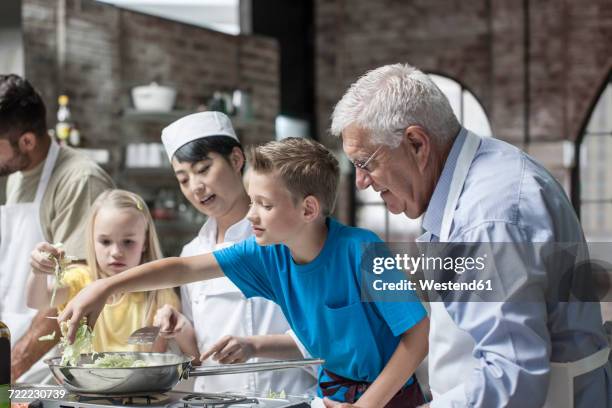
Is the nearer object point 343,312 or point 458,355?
point 458,355

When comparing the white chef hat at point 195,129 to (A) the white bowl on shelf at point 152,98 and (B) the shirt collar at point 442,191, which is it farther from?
(A) the white bowl on shelf at point 152,98

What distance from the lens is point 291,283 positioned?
1.95 meters

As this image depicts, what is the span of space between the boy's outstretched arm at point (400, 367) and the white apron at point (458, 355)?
4.6 inches

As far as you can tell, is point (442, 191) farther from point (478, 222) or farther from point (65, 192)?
point (65, 192)

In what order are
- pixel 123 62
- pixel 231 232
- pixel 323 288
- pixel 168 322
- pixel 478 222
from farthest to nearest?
1. pixel 123 62
2. pixel 231 232
3. pixel 168 322
4. pixel 323 288
5. pixel 478 222

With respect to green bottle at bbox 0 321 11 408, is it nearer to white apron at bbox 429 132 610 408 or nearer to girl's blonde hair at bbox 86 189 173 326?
girl's blonde hair at bbox 86 189 173 326

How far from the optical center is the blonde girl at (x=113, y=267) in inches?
86.4

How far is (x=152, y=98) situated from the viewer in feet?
16.0

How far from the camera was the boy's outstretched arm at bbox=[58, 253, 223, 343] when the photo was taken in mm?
1823

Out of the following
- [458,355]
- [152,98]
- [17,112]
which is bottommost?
[458,355]

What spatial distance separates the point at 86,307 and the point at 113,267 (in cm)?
44

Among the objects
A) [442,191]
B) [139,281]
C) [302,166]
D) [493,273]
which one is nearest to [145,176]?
[139,281]

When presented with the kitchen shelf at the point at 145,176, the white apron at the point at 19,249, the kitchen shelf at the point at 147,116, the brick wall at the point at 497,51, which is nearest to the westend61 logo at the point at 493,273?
the white apron at the point at 19,249

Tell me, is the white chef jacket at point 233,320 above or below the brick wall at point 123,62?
below
